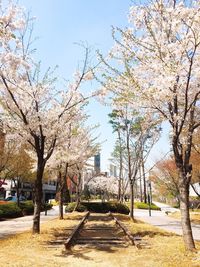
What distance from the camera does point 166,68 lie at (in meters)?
11.2

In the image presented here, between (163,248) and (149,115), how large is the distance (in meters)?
5.58

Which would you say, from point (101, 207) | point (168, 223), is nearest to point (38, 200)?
point (168, 223)

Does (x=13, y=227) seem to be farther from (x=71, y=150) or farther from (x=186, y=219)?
(x=186, y=219)

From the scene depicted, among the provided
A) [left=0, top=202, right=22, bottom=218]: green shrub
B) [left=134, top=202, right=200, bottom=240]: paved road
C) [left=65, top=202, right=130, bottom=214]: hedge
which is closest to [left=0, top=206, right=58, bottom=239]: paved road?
[left=0, top=202, right=22, bottom=218]: green shrub

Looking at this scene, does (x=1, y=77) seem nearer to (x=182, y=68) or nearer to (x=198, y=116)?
(x=182, y=68)

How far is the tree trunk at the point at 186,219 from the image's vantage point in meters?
11.7

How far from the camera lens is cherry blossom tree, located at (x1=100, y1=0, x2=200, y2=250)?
37.4 ft

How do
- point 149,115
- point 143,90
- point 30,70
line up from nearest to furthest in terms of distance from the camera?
point 143,90 < point 149,115 < point 30,70

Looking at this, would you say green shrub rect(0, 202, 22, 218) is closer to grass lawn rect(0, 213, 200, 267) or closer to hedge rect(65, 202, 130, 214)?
hedge rect(65, 202, 130, 214)

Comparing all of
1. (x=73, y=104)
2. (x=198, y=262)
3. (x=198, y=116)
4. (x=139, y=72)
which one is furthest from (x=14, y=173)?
(x=198, y=262)

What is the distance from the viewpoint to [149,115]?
15008 mm

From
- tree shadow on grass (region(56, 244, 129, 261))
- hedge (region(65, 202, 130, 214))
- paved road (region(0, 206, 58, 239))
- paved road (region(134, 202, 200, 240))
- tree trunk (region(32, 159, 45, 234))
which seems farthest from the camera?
hedge (region(65, 202, 130, 214))

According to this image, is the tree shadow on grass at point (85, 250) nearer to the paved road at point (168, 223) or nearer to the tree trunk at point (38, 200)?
the tree trunk at point (38, 200)

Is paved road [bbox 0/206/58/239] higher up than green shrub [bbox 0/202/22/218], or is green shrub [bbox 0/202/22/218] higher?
green shrub [bbox 0/202/22/218]
